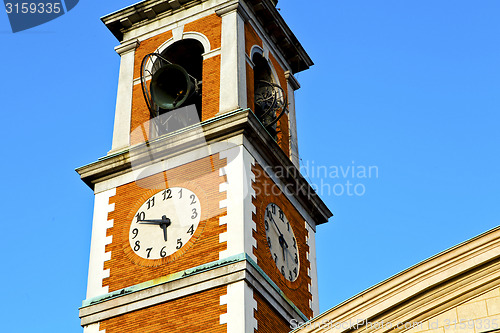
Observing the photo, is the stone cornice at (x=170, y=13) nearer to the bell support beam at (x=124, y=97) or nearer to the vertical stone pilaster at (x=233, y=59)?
the vertical stone pilaster at (x=233, y=59)

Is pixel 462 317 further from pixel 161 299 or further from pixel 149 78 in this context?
pixel 149 78

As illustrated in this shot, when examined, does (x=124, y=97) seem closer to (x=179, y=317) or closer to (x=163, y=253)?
(x=163, y=253)

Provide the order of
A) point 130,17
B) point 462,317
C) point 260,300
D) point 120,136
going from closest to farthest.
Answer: point 462,317 < point 260,300 < point 120,136 < point 130,17

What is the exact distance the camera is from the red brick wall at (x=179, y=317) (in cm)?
1627

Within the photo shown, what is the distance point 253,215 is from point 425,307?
5.86 metres

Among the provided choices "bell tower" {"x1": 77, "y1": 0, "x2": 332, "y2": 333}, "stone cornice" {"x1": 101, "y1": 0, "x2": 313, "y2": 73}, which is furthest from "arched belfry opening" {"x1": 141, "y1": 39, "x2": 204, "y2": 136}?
"stone cornice" {"x1": 101, "y1": 0, "x2": 313, "y2": 73}

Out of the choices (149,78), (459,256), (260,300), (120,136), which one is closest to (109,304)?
(260,300)

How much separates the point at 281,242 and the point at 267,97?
4277 millimetres

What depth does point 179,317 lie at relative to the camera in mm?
16594

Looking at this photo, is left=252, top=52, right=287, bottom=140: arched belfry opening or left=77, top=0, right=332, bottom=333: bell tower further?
left=252, top=52, right=287, bottom=140: arched belfry opening

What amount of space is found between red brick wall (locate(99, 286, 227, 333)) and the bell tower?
0.07 ft

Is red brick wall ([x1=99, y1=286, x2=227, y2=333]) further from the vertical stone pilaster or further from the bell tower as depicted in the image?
the vertical stone pilaster

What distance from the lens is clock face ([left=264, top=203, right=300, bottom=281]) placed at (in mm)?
18203

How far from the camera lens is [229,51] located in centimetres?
2048
